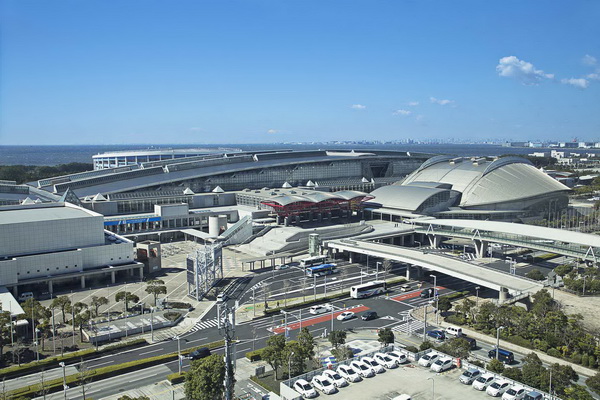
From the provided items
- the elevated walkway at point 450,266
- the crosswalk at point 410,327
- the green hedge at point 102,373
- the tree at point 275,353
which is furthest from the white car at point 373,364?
the elevated walkway at point 450,266

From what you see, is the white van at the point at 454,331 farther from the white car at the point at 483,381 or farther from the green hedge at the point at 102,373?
the green hedge at the point at 102,373

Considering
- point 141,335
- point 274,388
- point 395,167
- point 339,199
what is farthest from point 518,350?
point 395,167

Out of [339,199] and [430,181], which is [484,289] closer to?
[339,199]

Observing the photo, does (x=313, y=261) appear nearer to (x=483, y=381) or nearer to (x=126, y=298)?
(x=126, y=298)

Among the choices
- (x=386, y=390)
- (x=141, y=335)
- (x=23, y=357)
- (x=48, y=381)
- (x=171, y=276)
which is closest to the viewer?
(x=386, y=390)

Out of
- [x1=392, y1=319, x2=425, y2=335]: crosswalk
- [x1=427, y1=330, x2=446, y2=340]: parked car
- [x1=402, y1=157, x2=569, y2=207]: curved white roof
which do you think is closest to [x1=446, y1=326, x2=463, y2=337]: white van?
[x1=427, y1=330, x2=446, y2=340]: parked car

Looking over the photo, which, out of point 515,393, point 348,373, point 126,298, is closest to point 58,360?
point 126,298

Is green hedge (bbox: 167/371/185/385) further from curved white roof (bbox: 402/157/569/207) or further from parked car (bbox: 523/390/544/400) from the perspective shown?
curved white roof (bbox: 402/157/569/207)
